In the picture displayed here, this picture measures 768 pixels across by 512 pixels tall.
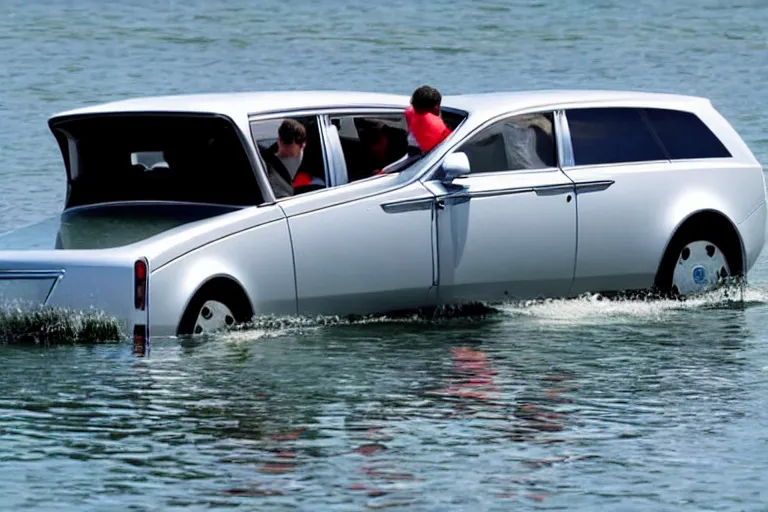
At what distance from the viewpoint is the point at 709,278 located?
558 inches

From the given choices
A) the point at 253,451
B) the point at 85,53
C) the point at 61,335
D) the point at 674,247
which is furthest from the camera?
the point at 85,53

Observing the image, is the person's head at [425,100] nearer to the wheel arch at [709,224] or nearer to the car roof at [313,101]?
the car roof at [313,101]

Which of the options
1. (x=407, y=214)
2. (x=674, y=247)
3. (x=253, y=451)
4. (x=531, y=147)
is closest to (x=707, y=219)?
(x=674, y=247)

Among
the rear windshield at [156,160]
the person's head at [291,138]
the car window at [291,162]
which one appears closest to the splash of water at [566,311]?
the car window at [291,162]

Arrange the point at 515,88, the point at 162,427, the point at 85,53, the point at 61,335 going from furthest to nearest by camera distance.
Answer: the point at 85,53, the point at 515,88, the point at 61,335, the point at 162,427

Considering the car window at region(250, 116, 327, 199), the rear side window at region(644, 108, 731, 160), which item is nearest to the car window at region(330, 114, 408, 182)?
the car window at region(250, 116, 327, 199)

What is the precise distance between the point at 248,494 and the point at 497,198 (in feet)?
16.5

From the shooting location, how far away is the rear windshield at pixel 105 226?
39.2 ft

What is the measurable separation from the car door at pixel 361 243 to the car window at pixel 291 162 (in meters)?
0.07

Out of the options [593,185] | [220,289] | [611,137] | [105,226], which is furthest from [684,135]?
[105,226]

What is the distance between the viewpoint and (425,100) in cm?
1302

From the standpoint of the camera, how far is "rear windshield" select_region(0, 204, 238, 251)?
39.2 feet

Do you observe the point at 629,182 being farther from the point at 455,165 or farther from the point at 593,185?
the point at 455,165

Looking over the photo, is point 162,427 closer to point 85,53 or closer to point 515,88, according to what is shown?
point 515,88
